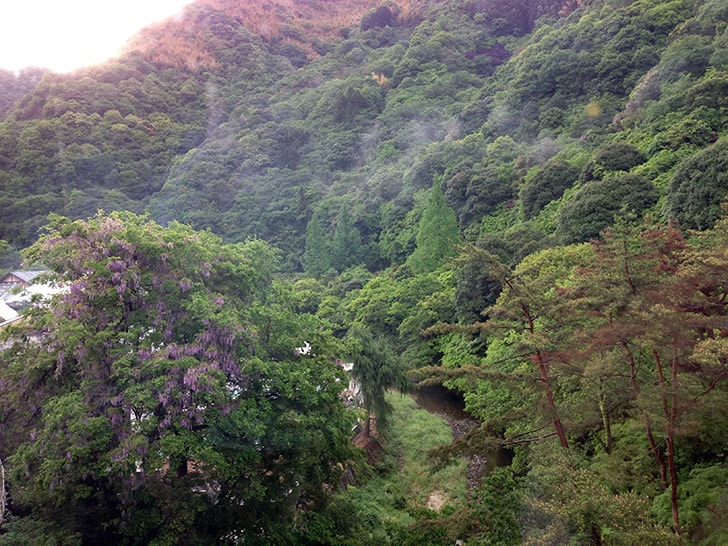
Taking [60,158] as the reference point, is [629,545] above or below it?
above

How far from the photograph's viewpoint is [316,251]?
125 ft

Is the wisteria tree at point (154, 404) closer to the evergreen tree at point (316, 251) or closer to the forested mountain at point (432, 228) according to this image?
the forested mountain at point (432, 228)

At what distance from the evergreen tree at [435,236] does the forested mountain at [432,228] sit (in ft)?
0.45

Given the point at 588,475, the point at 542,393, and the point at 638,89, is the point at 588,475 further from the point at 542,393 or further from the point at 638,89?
the point at 638,89

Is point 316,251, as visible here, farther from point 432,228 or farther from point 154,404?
point 154,404

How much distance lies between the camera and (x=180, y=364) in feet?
28.8

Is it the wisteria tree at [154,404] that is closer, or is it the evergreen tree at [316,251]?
the wisteria tree at [154,404]

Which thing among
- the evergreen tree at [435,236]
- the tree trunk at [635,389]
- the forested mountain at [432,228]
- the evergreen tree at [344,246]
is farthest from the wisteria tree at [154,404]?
the evergreen tree at [344,246]

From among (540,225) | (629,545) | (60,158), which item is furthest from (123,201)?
(629,545)

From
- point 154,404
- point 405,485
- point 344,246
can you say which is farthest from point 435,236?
point 154,404

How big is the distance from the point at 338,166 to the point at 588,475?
1808 inches

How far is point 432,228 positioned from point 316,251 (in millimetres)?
11774

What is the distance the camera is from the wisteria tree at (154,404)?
814cm

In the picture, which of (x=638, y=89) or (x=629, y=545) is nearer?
(x=629, y=545)
